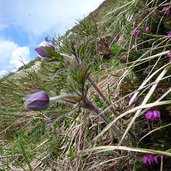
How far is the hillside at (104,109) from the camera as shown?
127 centimetres

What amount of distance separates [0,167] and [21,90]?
149 cm

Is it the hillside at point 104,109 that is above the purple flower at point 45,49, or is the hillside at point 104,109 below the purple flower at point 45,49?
below

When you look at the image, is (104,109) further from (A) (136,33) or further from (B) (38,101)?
(B) (38,101)

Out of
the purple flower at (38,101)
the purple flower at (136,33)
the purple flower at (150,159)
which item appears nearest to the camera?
the purple flower at (38,101)

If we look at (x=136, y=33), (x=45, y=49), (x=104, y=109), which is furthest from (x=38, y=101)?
(x=136, y=33)

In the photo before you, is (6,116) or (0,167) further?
(6,116)

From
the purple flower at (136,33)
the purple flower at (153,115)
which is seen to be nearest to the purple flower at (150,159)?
the purple flower at (153,115)

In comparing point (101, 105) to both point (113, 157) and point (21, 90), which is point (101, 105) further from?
point (21, 90)

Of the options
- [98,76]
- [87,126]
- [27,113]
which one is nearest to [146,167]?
[87,126]

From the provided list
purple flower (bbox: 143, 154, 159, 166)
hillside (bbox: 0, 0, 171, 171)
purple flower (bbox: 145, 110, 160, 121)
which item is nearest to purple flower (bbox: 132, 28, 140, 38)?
hillside (bbox: 0, 0, 171, 171)

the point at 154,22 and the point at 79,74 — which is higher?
the point at 79,74

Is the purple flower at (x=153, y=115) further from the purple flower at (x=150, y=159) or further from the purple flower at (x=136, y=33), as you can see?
the purple flower at (x=136, y=33)

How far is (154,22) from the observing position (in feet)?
6.71

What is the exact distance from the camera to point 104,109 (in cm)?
188
